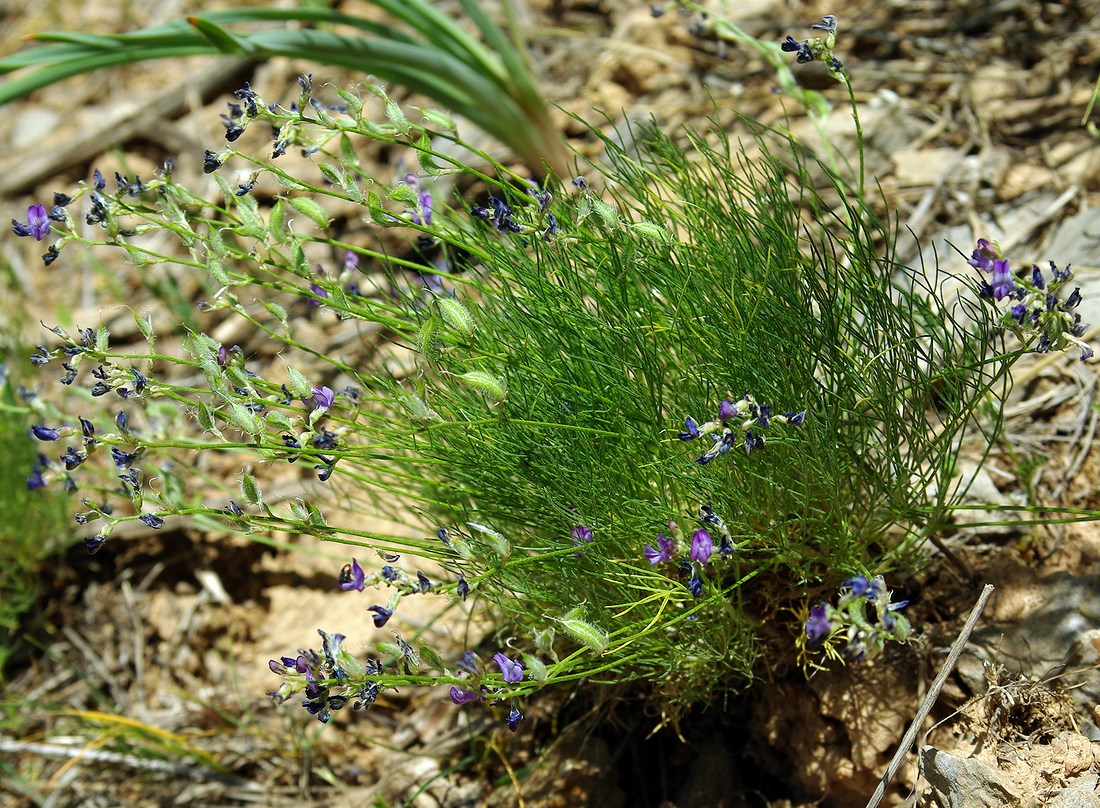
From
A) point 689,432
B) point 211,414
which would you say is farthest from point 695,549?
point 211,414

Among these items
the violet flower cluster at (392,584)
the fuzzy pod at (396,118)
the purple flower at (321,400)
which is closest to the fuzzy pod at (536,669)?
the violet flower cluster at (392,584)

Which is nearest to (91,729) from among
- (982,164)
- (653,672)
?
(653,672)

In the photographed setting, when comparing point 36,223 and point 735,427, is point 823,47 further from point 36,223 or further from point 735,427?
point 36,223

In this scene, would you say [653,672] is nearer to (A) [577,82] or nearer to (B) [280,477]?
(B) [280,477]

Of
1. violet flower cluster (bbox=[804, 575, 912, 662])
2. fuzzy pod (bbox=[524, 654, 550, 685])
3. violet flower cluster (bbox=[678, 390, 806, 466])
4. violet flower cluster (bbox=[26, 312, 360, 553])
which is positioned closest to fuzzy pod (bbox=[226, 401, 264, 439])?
violet flower cluster (bbox=[26, 312, 360, 553])

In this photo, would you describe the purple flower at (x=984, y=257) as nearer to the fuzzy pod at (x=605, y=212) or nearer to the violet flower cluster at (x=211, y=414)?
the fuzzy pod at (x=605, y=212)

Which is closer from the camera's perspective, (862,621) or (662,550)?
(862,621)
